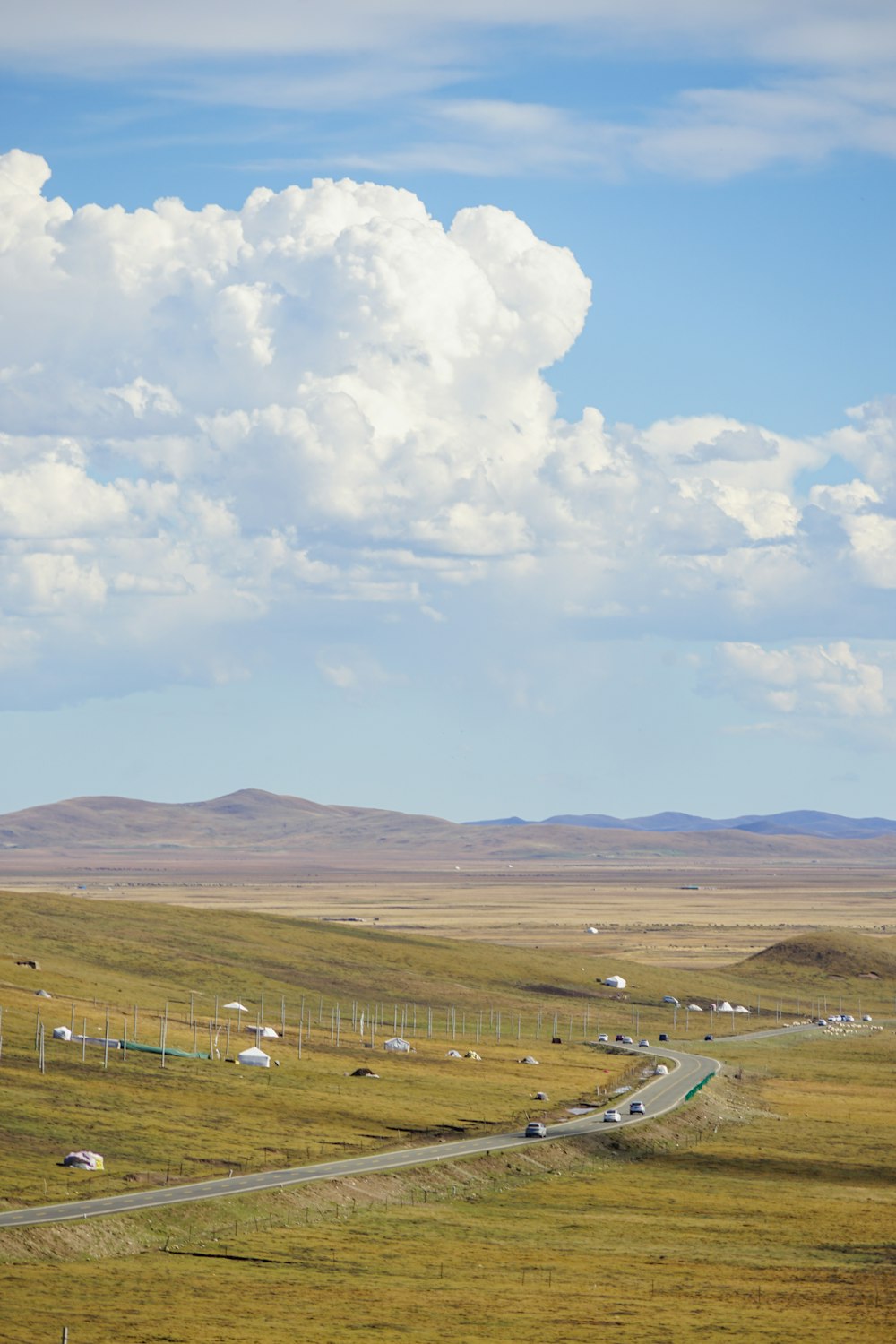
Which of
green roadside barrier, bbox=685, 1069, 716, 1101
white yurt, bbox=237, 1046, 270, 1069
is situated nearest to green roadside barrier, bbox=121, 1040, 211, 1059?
white yurt, bbox=237, 1046, 270, 1069

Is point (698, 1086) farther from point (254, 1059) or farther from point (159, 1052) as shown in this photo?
point (159, 1052)

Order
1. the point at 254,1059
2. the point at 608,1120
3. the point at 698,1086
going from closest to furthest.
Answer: the point at 608,1120 → the point at 254,1059 → the point at 698,1086

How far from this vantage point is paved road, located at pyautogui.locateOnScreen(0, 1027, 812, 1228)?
103062mm

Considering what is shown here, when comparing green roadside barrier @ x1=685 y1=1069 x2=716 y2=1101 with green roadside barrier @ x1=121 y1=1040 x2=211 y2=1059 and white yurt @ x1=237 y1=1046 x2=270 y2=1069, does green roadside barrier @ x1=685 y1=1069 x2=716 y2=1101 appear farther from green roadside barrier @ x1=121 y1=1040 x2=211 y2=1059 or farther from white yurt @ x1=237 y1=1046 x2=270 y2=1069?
green roadside barrier @ x1=121 y1=1040 x2=211 y2=1059

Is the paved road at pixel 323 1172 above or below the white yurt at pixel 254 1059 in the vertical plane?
below

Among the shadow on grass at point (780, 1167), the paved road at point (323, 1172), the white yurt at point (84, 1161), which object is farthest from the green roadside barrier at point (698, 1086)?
the white yurt at point (84, 1161)

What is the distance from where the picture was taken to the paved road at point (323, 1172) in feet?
338

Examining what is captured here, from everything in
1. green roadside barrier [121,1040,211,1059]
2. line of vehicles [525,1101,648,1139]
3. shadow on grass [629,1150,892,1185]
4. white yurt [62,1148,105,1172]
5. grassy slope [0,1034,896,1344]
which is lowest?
shadow on grass [629,1150,892,1185]

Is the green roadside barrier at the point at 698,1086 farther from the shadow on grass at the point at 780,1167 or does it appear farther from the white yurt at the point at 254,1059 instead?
the white yurt at the point at 254,1059

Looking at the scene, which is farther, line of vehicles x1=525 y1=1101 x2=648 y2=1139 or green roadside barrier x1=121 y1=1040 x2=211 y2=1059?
green roadside barrier x1=121 y1=1040 x2=211 y2=1059

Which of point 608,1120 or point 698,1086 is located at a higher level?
point 608,1120

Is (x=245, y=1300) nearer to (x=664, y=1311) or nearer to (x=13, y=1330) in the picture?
(x=13, y=1330)

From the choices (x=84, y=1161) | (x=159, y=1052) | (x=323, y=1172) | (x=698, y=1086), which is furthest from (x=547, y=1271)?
(x=698, y=1086)

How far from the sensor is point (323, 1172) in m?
124
